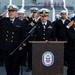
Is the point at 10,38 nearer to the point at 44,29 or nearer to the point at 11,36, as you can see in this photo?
the point at 11,36

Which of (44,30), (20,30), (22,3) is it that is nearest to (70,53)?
(44,30)

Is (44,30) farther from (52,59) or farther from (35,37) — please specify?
(52,59)

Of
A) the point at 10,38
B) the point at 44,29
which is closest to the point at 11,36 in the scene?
the point at 10,38

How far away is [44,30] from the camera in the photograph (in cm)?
629

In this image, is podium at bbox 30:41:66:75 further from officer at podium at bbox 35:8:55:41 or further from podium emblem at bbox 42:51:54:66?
officer at podium at bbox 35:8:55:41

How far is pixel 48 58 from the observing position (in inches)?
199

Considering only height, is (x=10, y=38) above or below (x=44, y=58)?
above

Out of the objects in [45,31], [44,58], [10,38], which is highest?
[45,31]

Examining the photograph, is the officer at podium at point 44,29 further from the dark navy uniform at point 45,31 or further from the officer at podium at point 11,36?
the officer at podium at point 11,36

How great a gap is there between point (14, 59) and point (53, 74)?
1.29 meters

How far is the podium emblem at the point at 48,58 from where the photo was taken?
5.07 metres

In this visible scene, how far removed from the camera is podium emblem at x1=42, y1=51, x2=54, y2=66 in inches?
199

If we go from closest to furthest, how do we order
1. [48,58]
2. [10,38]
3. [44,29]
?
[48,58], [10,38], [44,29]

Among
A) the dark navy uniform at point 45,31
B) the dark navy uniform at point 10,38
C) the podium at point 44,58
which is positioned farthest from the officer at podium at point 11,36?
the podium at point 44,58
